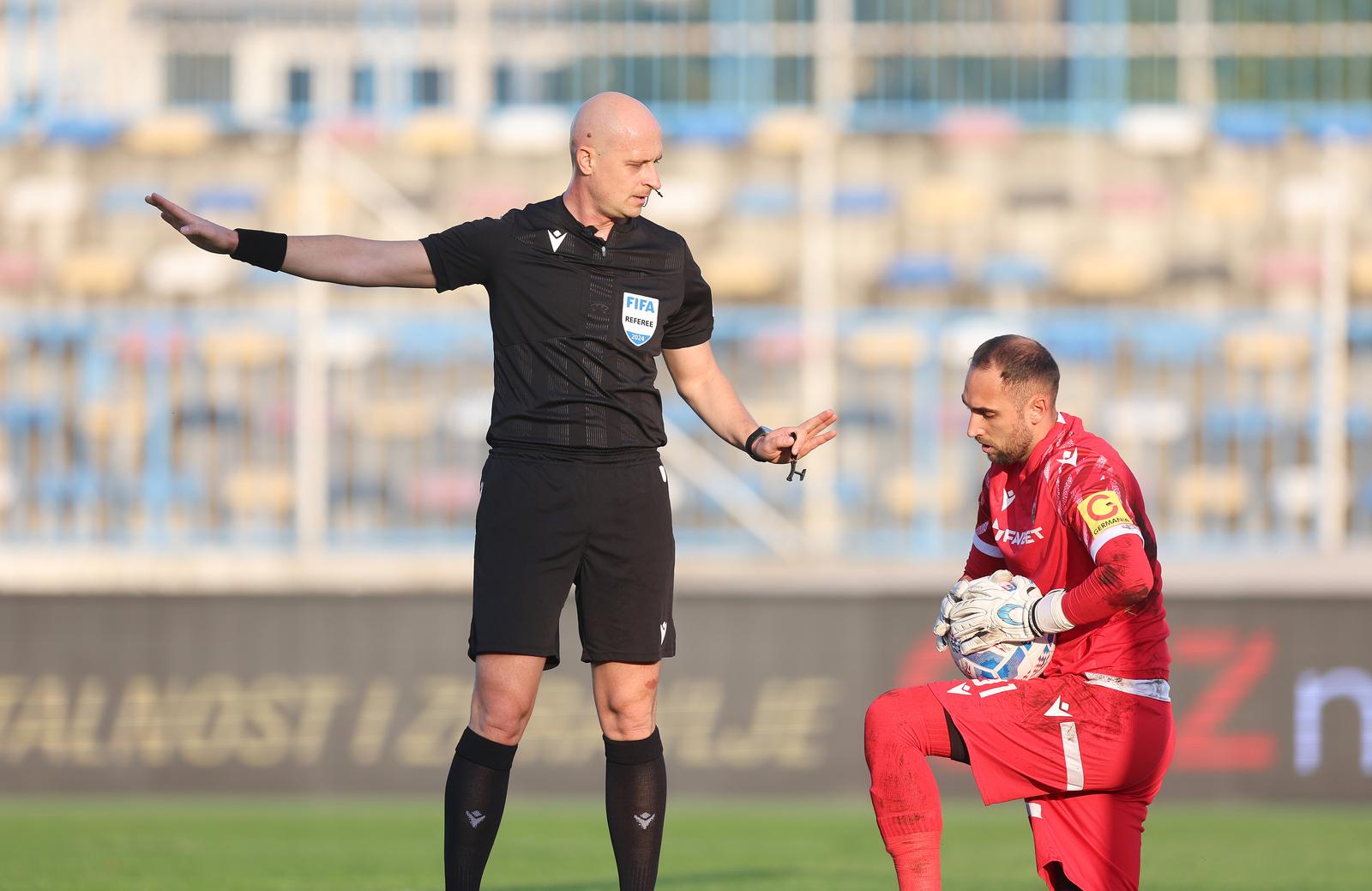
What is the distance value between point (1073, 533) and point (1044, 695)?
0.43m

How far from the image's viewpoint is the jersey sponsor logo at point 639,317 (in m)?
5.27

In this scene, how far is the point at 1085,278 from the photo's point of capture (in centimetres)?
1291

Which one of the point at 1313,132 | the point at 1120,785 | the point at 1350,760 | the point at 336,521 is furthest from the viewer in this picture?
the point at 1313,132

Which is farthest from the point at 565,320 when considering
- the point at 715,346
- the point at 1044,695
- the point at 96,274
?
the point at 96,274

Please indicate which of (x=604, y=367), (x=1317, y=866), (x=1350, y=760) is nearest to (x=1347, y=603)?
(x=1350, y=760)

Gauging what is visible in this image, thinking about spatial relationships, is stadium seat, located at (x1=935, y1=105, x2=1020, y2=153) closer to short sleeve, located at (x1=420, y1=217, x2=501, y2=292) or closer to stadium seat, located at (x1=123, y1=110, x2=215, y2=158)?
stadium seat, located at (x1=123, y1=110, x2=215, y2=158)

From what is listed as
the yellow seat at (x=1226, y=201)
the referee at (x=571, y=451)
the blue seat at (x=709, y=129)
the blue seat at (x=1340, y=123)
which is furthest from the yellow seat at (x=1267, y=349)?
the referee at (x=571, y=451)

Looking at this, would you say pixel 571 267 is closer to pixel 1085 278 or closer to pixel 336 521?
pixel 336 521

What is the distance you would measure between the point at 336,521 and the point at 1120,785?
7.20m

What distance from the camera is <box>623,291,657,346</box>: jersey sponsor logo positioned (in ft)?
17.3

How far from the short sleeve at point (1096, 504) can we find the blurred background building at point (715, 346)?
545cm

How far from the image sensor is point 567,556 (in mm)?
5160

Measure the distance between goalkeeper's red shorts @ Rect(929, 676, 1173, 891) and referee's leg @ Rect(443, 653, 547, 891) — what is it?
1.10 metres

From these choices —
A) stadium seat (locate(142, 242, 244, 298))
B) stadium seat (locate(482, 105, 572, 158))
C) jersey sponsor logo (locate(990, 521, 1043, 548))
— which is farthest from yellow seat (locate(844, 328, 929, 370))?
jersey sponsor logo (locate(990, 521, 1043, 548))
